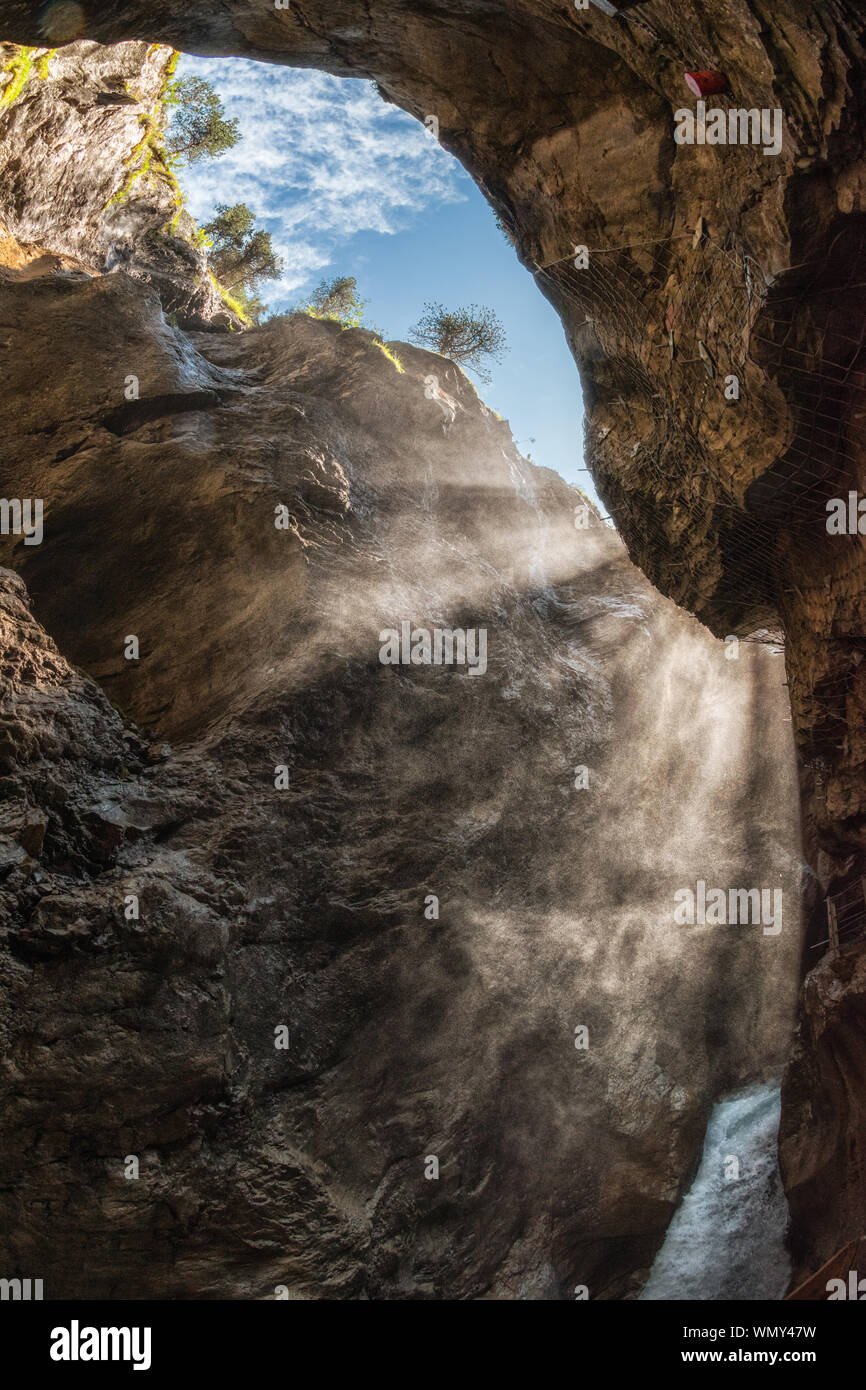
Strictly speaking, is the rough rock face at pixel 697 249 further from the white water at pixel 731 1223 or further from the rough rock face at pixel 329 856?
the rough rock face at pixel 329 856

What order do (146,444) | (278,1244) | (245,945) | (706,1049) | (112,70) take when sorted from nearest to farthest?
(278,1244) → (245,945) → (146,444) → (706,1049) → (112,70)

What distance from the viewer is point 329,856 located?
37.7 ft

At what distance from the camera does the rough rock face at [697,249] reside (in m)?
7.03

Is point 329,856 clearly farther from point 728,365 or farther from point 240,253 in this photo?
point 240,253

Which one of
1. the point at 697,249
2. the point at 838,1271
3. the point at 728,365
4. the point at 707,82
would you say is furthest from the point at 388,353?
the point at 838,1271

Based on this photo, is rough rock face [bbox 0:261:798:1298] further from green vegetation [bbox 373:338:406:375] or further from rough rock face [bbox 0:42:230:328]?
rough rock face [bbox 0:42:230:328]

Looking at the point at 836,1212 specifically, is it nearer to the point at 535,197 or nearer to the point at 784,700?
the point at 784,700

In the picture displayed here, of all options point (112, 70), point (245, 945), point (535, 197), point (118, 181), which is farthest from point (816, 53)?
point (118, 181)

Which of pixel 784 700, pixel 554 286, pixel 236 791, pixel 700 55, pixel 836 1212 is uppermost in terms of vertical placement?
pixel 554 286

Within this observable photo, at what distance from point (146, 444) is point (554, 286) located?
265 inches

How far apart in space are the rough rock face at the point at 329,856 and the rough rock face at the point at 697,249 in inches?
136

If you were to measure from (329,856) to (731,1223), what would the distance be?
8.80 meters

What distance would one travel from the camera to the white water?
1241 cm

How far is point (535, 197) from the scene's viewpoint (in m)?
10.7
